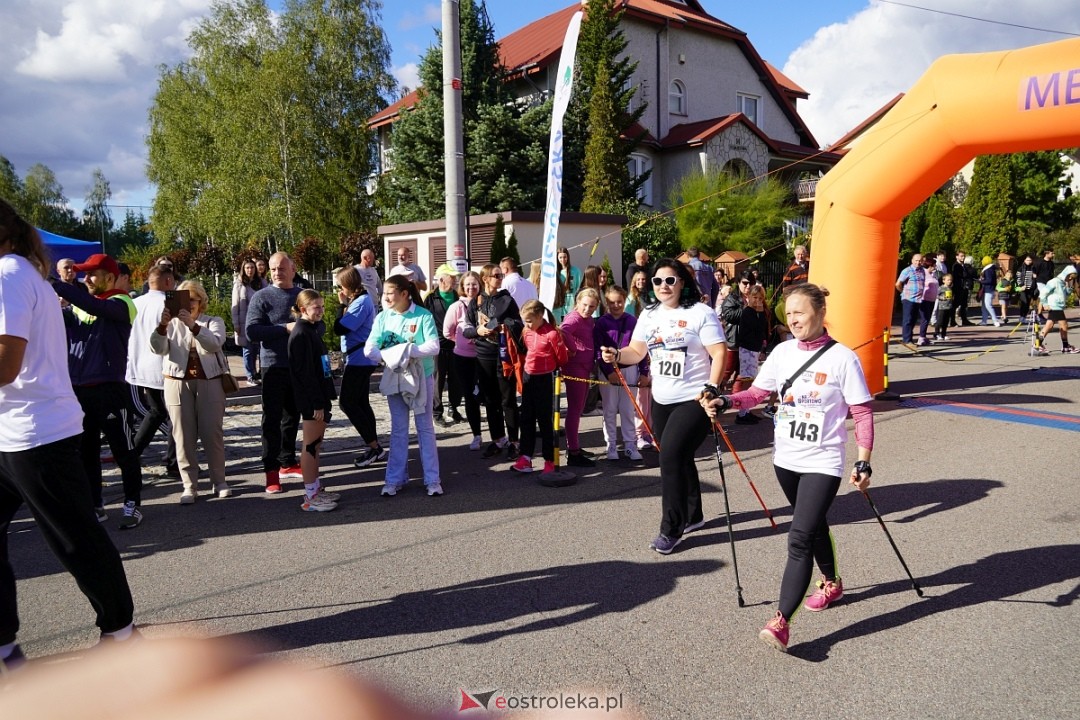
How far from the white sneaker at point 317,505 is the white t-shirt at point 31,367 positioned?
2.84m

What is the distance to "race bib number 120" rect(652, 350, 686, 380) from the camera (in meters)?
5.16

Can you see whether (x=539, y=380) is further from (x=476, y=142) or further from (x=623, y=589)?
(x=476, y=142)

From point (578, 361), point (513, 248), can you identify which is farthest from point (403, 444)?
point (513, 248)

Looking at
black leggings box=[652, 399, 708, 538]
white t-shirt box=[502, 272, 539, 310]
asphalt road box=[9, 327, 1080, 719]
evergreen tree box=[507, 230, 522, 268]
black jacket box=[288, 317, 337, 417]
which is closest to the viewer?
asphalt road box=[9, 327, 1080, 719]

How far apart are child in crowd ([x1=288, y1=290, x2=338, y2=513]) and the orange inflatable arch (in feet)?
22.1

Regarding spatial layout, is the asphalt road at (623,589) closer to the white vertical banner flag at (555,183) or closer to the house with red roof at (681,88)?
the white vertical banner flag at (555,183)

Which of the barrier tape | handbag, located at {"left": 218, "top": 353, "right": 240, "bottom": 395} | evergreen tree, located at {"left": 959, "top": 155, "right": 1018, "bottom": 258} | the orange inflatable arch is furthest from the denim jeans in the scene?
evergreen tree, located at {"left": 959, "top": 155, "right": 1018, "bottom": 258}

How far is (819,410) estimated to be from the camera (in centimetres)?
393

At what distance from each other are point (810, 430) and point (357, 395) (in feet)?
15.9

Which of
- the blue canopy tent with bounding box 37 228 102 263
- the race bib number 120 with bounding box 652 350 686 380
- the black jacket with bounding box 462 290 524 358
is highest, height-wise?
the blue canopy tent with bounding box 37 228 102 263

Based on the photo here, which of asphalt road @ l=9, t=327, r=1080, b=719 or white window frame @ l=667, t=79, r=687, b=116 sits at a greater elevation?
white window frame @ l=667, t=79, r=687, b=116

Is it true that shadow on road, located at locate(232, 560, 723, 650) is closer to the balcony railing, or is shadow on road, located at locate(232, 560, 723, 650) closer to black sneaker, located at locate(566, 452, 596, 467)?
black sneaker, located at locate(566, 452, 596, 467)

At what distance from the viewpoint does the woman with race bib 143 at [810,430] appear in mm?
3834

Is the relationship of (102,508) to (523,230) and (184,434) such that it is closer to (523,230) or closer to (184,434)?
(184,434)
